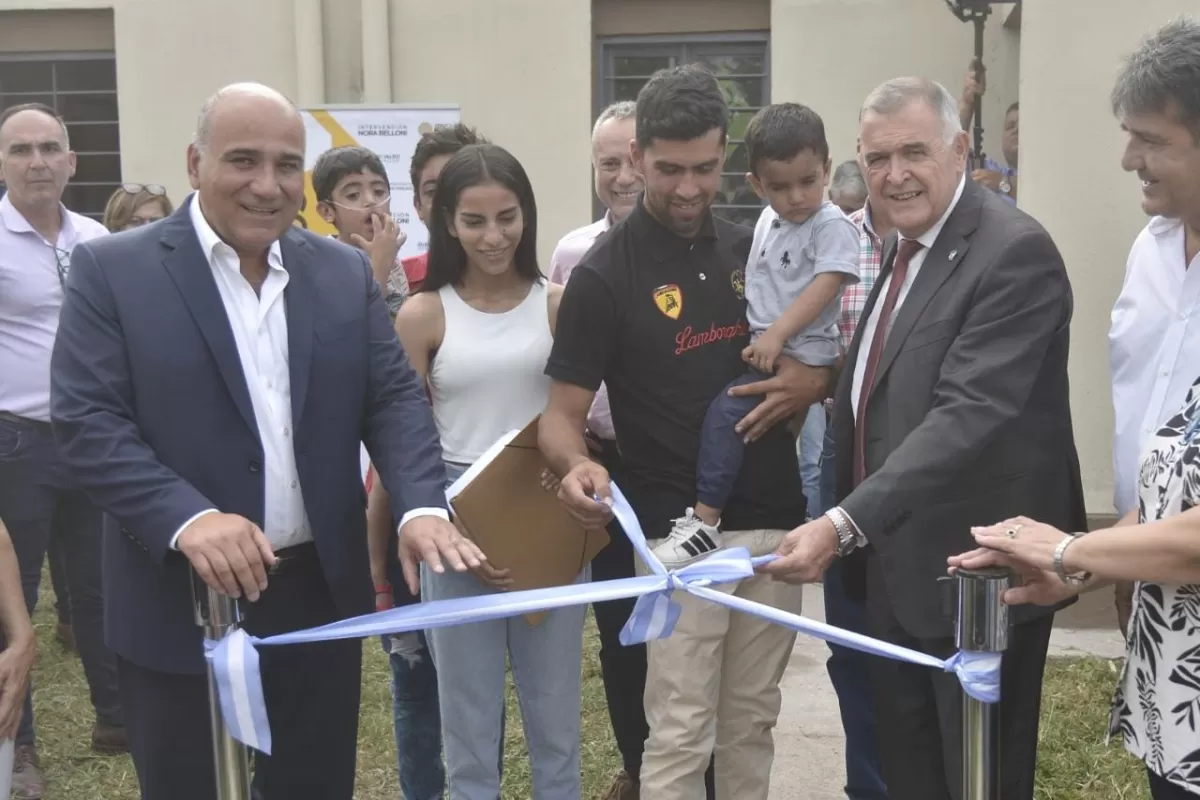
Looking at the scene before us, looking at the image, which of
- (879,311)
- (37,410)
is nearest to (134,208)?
(37,410)

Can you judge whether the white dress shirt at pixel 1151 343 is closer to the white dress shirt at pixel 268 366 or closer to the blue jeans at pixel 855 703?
the blue jeans at pixel 855 703

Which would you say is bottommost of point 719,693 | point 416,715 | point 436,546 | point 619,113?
point 416,715

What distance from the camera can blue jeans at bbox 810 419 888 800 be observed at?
3.75 m

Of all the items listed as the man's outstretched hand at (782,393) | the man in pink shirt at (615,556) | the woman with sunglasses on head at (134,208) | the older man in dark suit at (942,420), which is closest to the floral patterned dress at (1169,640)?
the older man in dark suit at (942,420)

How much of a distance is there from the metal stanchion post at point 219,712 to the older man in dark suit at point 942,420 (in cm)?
110

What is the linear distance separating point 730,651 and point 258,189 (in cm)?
169

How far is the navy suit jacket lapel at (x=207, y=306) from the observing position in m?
2.49

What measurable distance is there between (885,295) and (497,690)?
1.44 metres

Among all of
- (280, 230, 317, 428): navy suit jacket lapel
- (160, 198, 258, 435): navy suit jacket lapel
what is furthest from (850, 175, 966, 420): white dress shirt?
(160, 198, 258, 435): navy suit jacket lapel

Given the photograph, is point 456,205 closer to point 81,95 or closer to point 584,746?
point 584,746

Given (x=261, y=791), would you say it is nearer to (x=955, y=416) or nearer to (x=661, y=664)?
(x=661, y=664)

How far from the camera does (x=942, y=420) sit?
252 centimetres

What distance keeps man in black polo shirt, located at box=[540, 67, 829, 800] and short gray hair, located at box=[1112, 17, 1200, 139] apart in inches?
41.8

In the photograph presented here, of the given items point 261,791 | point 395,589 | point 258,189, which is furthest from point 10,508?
point 258,189
